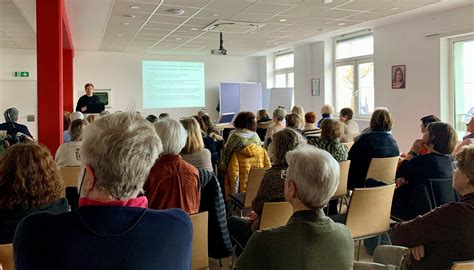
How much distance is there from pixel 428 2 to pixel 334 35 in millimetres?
3903

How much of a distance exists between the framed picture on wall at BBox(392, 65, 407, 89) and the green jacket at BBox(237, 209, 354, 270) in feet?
25.0

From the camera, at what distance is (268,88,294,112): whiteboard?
12406 millimetres

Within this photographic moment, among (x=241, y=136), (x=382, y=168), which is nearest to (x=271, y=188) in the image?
(x=241, y=136)

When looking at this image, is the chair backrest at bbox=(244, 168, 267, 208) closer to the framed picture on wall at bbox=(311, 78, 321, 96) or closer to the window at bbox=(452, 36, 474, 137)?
the window at bbox=(452, 36, 474, 137)

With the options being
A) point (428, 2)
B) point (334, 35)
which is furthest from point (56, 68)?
point (334, 35)

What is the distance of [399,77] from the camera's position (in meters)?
8.55

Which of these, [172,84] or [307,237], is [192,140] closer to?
[307,237]

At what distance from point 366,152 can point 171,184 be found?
242cm

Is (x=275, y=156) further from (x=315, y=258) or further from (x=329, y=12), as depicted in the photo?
(x=329, y=12)

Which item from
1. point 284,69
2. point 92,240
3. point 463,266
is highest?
point 284,69

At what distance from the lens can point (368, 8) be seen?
6.77 meters

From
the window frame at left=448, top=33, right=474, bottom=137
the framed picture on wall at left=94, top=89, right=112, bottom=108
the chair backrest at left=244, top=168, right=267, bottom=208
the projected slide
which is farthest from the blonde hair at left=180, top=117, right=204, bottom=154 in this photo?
the projected slide

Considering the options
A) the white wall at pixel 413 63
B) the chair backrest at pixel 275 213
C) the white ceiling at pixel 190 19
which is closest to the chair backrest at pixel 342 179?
the chair backrest at pixel 275 213

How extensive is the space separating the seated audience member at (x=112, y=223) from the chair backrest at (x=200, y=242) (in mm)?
857
